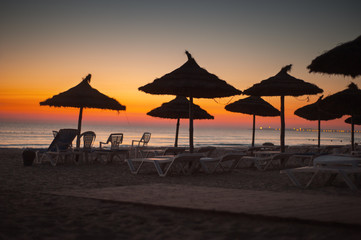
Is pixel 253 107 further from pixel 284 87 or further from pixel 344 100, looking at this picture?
pixel 284 87

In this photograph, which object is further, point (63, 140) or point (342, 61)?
point (63, 140)

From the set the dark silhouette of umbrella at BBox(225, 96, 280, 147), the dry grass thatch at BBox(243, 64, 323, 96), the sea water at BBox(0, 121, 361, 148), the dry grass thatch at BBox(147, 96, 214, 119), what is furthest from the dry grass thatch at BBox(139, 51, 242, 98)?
the sea water at BBox(0, 121, 361, 148)

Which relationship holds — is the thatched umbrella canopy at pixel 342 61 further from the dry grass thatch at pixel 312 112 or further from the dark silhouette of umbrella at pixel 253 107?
the dry grass thatch at pixel 312 112

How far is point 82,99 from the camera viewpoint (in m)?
12.2

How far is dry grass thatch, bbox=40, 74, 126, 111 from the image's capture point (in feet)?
40.0

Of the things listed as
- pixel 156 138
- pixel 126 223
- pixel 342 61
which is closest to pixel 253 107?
pixel 342 61

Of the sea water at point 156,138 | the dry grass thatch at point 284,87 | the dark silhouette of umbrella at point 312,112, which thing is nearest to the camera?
the dry grass thatch at point 284,87

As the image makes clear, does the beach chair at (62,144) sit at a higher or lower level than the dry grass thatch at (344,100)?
lower

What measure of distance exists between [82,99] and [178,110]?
10.3 ft

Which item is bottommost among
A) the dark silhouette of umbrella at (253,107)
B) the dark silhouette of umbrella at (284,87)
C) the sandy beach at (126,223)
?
the sandy beach at (126,223)

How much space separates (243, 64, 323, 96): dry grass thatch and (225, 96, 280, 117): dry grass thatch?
2500 mm

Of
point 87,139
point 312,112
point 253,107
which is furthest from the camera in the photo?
point 312,112

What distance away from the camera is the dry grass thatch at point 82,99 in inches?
480

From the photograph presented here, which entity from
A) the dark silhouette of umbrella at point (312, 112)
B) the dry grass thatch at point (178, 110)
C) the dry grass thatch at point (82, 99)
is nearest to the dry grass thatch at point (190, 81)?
the dry grass thatch at point (178, 110)
